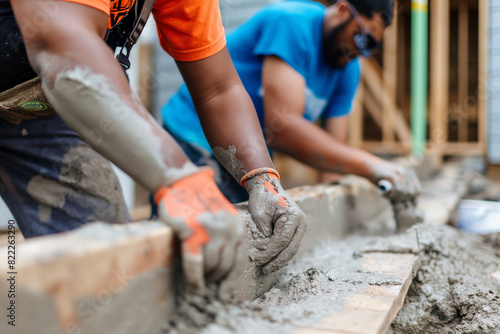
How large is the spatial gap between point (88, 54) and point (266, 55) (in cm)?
149

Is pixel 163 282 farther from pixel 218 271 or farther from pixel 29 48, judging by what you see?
pixel 29 48

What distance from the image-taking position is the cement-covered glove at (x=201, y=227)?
98 cm

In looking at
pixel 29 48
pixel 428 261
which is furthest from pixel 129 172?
pixel 428 261

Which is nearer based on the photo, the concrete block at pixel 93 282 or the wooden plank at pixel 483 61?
the concrete block at pixel 93 282

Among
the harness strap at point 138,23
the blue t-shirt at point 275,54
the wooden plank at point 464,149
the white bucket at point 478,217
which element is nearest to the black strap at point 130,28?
the harness strap at point 138,23

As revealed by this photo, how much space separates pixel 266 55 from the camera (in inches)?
94.8

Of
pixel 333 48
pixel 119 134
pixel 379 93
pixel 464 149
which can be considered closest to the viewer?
pixel 119 134

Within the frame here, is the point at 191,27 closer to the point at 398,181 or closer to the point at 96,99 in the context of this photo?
the point at 96,99

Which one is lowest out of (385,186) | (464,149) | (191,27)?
(464,149)

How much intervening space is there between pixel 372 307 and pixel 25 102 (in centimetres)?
138

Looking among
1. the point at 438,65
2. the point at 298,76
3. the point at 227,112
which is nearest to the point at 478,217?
the point at 298,76

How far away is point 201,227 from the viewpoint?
0.98 m

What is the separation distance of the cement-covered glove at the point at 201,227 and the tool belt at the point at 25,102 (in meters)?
0.76

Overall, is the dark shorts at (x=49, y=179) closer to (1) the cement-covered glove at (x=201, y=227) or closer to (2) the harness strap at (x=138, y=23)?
(2) the harness strap at (x=138, y=23)
